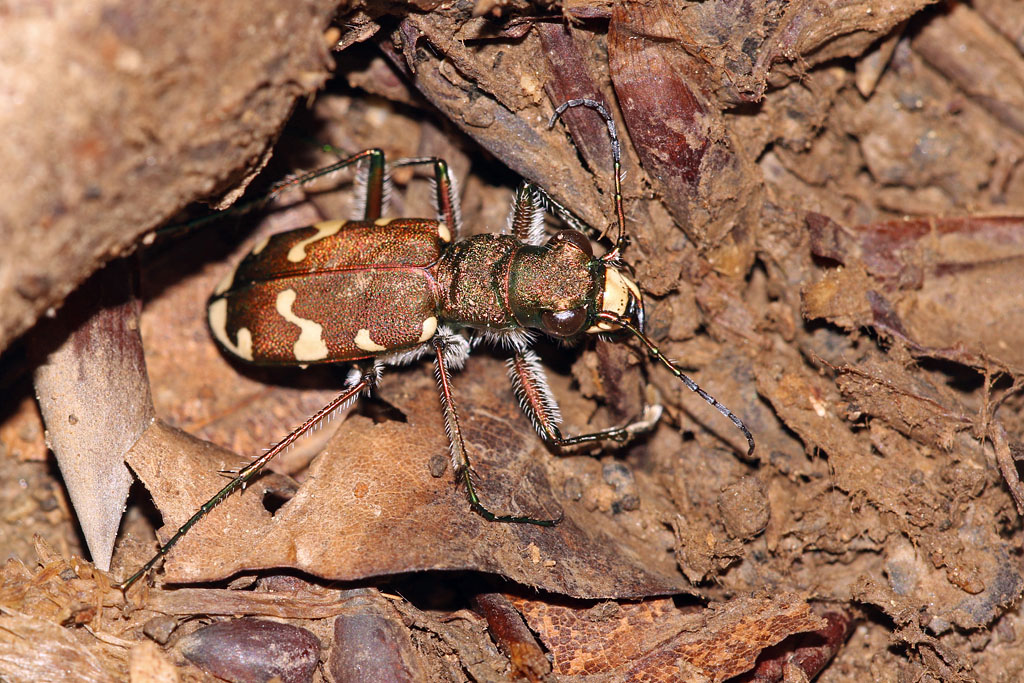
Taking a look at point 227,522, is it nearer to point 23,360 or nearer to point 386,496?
point 386,496

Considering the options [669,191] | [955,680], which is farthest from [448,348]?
[955,680]

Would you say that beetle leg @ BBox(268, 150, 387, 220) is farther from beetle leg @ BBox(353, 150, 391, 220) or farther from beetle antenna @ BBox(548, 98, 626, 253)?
beetle antenna @ BBox(548, 98, 626, 253)

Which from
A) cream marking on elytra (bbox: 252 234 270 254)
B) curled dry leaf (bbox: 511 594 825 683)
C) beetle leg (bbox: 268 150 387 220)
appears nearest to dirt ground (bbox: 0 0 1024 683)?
curled dry leaf (bbox: 511 594 825 683)

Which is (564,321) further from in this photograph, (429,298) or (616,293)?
(429,298)

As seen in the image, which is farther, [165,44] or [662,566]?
[662,566]

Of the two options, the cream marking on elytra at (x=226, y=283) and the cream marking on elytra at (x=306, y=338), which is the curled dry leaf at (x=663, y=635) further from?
the cream marking on elytra at (x=226, y=283)

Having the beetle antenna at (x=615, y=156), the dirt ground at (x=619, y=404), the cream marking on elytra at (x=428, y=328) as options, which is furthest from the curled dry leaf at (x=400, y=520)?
the beetle antenna at (x=615, y=156)
